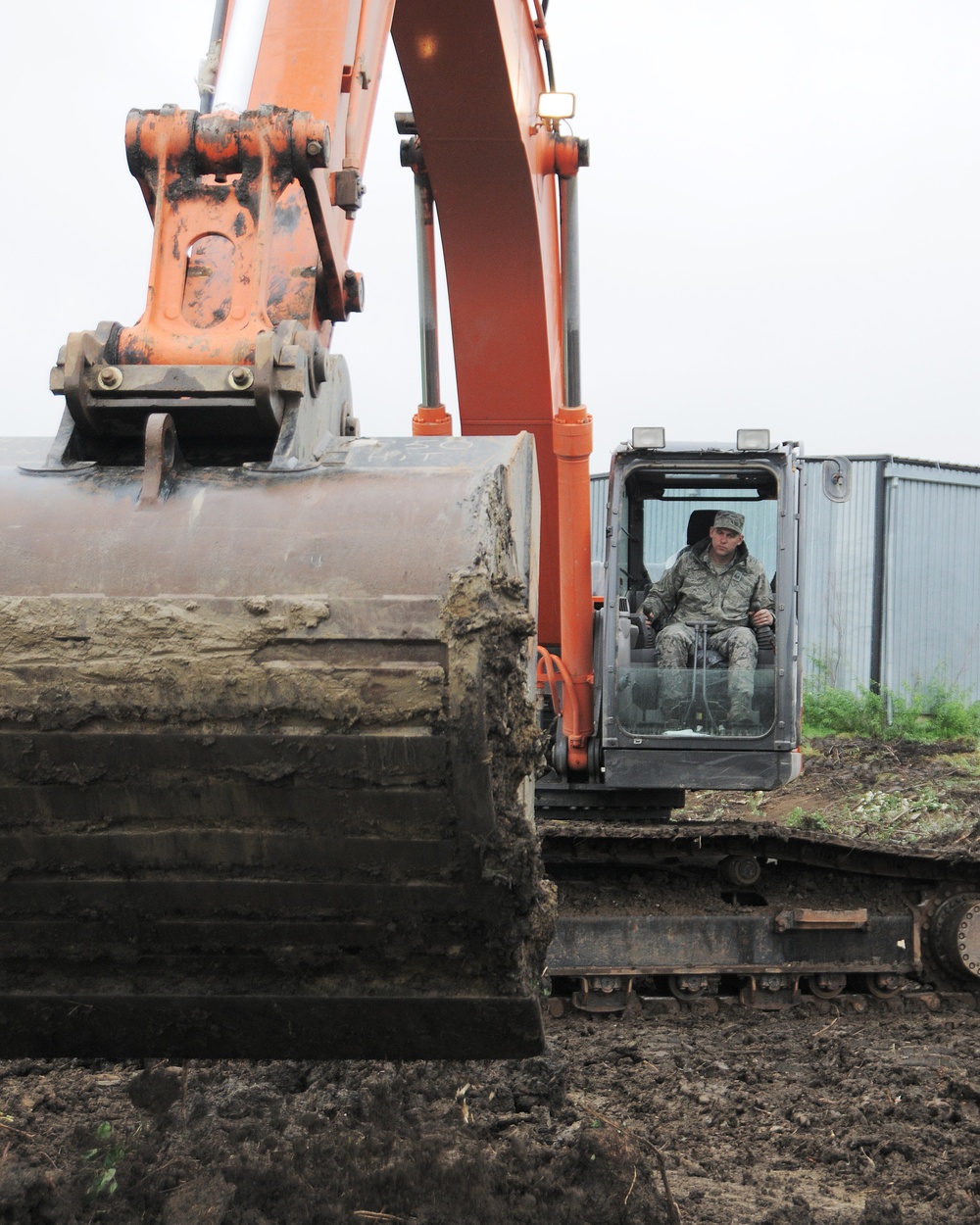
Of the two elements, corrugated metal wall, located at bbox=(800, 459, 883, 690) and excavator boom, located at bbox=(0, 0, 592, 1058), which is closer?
excavator boom, located at bbox=(0, 0, 592, 1058)

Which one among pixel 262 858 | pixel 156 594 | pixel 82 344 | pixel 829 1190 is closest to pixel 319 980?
pixel 262 858

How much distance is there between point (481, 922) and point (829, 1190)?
2116 mm

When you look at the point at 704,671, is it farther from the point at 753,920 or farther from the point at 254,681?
the point at 254,681

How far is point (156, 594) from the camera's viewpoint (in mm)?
1885

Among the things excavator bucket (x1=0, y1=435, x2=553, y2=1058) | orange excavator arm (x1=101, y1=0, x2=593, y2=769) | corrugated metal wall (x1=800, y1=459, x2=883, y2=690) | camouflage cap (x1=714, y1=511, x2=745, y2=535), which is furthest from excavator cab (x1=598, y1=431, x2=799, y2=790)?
corrugated metal wall (x1=800, y1=459, x2=883, y2=690)

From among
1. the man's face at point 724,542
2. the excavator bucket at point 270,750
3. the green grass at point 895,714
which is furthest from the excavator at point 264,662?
the green grass at point 895,714

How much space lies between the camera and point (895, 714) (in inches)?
529

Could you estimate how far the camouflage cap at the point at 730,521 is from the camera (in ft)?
19.9

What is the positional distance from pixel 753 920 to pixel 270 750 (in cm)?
415

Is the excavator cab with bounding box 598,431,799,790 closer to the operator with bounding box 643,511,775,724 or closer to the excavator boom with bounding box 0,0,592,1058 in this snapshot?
the operator with bounding box 643,511,775,724

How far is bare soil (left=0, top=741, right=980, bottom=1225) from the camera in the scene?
2.90 meters

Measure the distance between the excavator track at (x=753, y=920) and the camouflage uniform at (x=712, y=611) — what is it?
67 cm

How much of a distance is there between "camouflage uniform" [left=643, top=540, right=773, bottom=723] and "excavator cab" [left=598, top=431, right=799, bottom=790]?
1 cm

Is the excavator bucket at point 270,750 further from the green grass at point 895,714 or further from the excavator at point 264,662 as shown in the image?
the green grass at point 895,714
